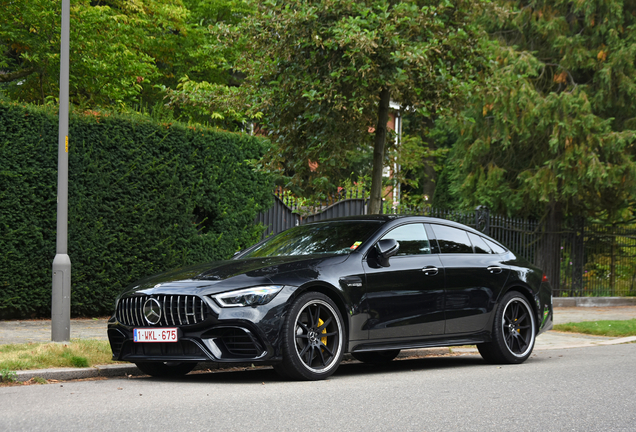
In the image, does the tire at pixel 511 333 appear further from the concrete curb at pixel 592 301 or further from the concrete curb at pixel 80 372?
the concrete curb at pixel 592 301

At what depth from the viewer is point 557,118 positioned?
20344mm

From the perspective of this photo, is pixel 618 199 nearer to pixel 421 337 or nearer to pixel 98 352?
pixel 421 337

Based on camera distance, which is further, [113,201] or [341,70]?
[113,201]

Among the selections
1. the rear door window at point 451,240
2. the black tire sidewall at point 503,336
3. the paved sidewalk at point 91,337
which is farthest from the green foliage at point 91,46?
the black tire sidewall at point 503,336

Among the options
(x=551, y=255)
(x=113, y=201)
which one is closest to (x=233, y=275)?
(x=113, y=201)

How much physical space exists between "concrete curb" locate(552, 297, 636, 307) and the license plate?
14.5 metres

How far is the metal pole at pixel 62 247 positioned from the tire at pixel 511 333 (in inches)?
178

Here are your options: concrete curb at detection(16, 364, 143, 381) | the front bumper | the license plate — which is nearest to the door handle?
the front bumper

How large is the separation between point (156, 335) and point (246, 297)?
2.91ft

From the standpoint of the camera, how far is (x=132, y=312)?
24.4 ft

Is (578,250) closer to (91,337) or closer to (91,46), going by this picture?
(91,46)

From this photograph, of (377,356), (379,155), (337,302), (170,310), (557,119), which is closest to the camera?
(170,310)

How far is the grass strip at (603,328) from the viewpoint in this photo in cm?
1322

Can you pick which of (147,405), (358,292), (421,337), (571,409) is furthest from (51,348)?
(571,409)
